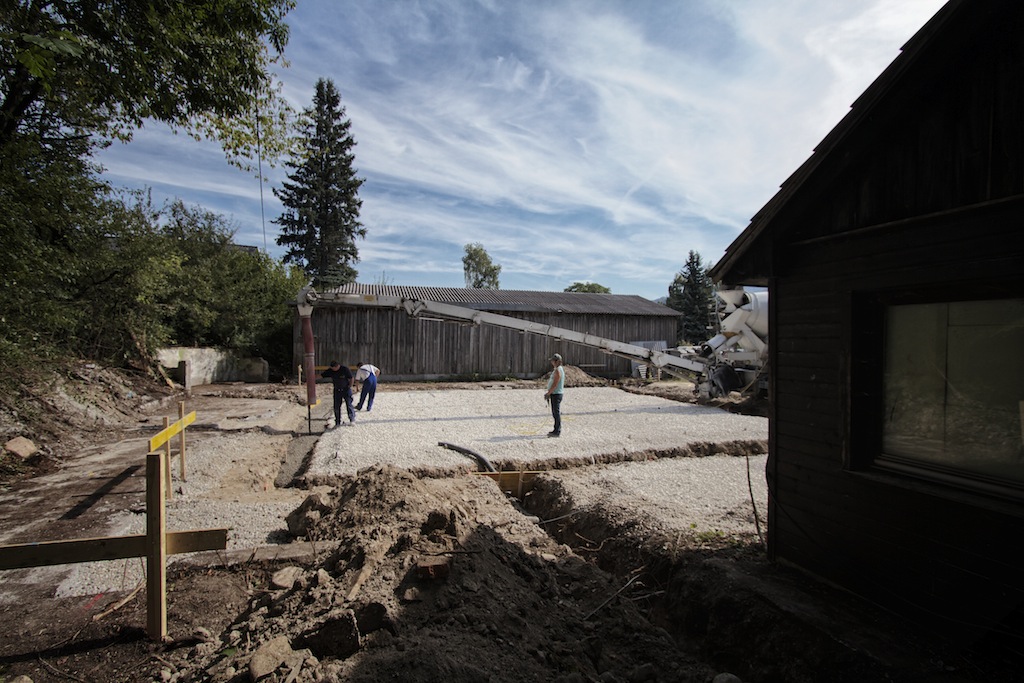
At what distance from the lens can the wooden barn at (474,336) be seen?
2019 centimetres

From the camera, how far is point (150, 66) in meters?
7.55

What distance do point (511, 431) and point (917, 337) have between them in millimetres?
7613

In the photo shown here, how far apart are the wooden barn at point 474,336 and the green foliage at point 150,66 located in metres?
9.07

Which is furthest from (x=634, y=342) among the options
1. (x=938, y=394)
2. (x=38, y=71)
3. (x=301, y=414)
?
(x=38, y=71)

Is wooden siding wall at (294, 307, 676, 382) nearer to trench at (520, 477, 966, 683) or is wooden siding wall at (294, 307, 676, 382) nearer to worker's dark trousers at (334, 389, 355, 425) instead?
worker's dark trousers at (334, 389, 355, 425)

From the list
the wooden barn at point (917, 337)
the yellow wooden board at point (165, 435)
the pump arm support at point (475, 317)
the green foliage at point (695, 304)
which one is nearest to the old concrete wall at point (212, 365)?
the pump arm support at point (475, 317)

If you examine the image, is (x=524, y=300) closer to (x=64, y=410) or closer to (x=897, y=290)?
(x=64, y=410)

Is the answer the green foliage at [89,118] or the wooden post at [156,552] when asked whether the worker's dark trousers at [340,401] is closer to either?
the green foliage at [89,118]

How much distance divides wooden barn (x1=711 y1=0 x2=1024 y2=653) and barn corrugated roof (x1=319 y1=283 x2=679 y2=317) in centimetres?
1865

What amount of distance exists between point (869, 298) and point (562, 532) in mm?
3937

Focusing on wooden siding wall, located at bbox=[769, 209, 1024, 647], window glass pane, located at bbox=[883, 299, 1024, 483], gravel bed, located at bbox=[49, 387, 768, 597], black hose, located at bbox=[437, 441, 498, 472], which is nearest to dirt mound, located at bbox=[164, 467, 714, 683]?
gravel bed, located at bbox=[49, 387, 768, 597]

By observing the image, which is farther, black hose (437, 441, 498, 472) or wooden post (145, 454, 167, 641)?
black hose (437, 441, 498, 472)

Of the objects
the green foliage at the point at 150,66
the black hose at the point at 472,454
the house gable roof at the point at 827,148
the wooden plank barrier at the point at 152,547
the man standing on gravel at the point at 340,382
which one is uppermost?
the green foliage at the point at 150,66

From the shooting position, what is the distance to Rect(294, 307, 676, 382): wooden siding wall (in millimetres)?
20062
